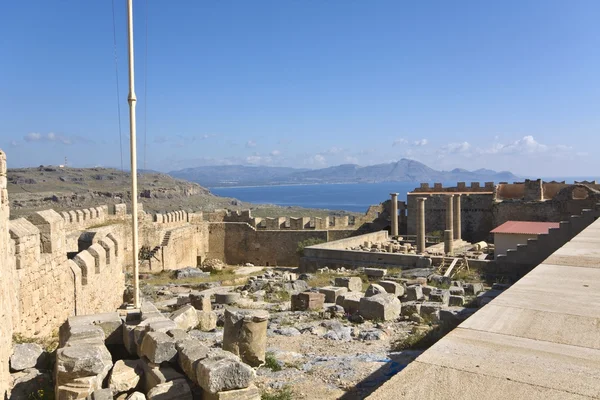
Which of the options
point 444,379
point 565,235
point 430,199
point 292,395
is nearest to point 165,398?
point 292,395

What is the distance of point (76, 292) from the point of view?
9453 mm

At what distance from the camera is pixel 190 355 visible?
5.11m

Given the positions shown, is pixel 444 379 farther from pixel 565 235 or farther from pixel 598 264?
pixel 565 235

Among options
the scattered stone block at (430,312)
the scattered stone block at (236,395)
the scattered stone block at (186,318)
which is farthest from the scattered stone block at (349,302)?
the scattered stone block at (236,395)

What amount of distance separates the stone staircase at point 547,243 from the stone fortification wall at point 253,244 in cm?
1376

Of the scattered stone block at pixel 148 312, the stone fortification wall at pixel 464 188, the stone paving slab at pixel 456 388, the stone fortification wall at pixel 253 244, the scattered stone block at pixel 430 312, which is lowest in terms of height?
the stone fortification wall at pixel 253 244

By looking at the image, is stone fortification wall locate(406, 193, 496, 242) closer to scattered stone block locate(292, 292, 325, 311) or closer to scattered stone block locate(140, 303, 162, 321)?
scattered stone block locate(292, 292, 325, 311)

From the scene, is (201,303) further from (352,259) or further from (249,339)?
(352,259)

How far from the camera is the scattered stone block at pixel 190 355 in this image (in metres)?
4.99

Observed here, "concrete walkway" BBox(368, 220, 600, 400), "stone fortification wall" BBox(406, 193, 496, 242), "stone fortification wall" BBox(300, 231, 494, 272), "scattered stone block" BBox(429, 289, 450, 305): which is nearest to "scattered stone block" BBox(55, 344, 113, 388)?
"concrete walkway" BBox(368, 220, 600, 400)

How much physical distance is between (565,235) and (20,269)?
46.4 ft

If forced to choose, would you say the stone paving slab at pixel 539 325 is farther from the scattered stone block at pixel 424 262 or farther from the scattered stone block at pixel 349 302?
the scattered stone block at pixel 424 262

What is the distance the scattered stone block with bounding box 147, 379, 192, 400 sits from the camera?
4.81 metres

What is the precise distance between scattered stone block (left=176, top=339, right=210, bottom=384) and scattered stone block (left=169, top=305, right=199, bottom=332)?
10.4 feet
